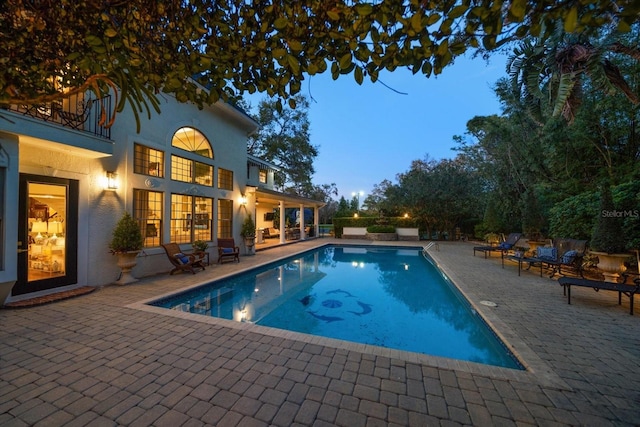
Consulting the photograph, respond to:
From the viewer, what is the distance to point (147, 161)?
25.5 feet

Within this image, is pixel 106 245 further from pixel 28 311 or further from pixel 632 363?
pixel 632 363

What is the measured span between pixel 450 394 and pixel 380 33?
3284 millimetres

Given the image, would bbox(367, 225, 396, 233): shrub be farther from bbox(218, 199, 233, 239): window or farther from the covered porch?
bbox(218, 199, 233, 239): window

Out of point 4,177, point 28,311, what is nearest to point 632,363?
point 28,311

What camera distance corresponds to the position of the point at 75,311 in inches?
185

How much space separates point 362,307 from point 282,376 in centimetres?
402

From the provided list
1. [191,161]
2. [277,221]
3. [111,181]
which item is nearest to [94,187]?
[111,181]

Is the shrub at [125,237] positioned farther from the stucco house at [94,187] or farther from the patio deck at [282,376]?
the patio deck at [282,376]

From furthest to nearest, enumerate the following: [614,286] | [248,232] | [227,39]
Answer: [248,232] < [614,286] < [227,39]

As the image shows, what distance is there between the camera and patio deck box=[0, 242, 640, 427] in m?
2.28

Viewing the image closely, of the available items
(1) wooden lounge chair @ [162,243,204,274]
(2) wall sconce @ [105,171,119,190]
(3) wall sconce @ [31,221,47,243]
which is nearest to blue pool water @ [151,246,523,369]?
(1) wooden lounge chair @ [162,243,204,274]

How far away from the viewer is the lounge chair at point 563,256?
725cm

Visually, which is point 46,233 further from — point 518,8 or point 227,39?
point 518,8

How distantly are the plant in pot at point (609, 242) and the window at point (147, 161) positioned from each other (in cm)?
1259
